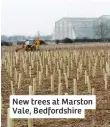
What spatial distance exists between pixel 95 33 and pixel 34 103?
4252cm

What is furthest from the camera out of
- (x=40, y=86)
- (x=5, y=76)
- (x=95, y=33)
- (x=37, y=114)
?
(x=95, y=33)

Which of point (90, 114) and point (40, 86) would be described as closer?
point (90, 114)

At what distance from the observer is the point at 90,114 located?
4086mm

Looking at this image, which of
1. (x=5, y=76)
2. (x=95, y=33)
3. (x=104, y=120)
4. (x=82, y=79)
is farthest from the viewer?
(x=95, y=33)

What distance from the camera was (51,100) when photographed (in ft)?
9.71

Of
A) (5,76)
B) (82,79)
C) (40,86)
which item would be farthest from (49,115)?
(5,76)

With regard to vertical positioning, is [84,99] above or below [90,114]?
above

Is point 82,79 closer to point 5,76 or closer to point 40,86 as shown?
point 40,86

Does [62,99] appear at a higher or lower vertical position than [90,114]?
higher

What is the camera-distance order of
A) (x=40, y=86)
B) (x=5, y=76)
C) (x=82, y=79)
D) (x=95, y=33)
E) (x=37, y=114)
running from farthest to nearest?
(x=95, y=33) → (x=5, y=76) → (x=82, y=79) → (x=40, y=86) → (x=37, y=114)

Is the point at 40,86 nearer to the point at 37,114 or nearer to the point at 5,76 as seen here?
the point at 5,76

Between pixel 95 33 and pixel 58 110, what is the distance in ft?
139

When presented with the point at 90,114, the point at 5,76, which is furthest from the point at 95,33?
the point at 90,114

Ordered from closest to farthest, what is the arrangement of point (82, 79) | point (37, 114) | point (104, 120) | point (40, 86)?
1. point (37, 114)
2. point (104, 120)
3. point (40, 86)
4. point (82, 79)
